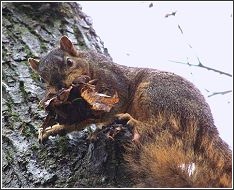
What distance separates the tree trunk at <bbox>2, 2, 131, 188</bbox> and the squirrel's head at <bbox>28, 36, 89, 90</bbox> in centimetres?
Answer: 7

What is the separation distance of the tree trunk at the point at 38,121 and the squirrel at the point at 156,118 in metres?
0.08

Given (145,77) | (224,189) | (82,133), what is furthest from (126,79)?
(224,189)

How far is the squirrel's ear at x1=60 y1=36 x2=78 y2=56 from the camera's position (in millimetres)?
2873

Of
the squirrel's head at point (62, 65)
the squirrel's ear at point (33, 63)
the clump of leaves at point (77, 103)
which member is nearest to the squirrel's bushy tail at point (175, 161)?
the clump of leaves at point (77, 103)

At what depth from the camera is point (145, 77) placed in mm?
2803

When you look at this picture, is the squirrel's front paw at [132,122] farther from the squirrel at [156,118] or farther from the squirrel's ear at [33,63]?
the squirrel's ear at [33,63]

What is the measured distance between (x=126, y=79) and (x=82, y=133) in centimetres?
64

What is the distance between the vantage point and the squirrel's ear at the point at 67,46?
113 inches

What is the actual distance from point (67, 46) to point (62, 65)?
0.15 metres

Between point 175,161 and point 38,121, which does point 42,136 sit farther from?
point 175,161

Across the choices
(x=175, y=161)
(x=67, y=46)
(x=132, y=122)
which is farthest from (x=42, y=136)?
(x=67, y=46)

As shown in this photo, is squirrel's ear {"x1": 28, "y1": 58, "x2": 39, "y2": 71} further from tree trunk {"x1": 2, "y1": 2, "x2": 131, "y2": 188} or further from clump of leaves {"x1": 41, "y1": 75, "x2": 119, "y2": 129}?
clump of leaves {"x1": 41, "y1": 75, "x2": 119, "y2": 129}

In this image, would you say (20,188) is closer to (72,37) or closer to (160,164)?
(160,164)

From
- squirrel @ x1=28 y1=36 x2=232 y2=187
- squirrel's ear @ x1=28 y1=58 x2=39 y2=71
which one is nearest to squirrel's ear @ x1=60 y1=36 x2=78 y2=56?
squirrel @ x1=28 y1=36 x2=232 y2=187
